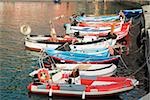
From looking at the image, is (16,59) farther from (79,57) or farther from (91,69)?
(91,69)

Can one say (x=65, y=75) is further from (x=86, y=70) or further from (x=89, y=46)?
(x=89, y=46)

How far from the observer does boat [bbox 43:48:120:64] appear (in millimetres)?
32688

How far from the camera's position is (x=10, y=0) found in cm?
11031

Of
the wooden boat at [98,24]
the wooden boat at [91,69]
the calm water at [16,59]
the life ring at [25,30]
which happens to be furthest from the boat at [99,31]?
the wooden boat at [91,69]

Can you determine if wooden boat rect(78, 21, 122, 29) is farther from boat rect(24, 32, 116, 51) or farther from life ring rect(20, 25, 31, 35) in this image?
life ring rect(20, 25, 31, 35)

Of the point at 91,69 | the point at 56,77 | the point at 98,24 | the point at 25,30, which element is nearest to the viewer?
the point at 56,77

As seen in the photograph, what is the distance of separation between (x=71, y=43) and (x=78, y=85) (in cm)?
1584

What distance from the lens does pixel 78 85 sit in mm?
25016

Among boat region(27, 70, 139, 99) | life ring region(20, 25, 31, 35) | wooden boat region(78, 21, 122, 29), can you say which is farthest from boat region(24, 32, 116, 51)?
boat region(27, 70, 139, 99)

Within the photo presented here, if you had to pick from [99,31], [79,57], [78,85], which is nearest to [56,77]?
[78,85]

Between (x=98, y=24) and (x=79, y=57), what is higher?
(x=98, y=24)

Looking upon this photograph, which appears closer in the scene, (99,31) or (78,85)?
(78,85)

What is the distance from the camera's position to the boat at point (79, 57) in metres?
32.7

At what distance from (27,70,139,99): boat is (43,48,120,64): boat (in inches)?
246
